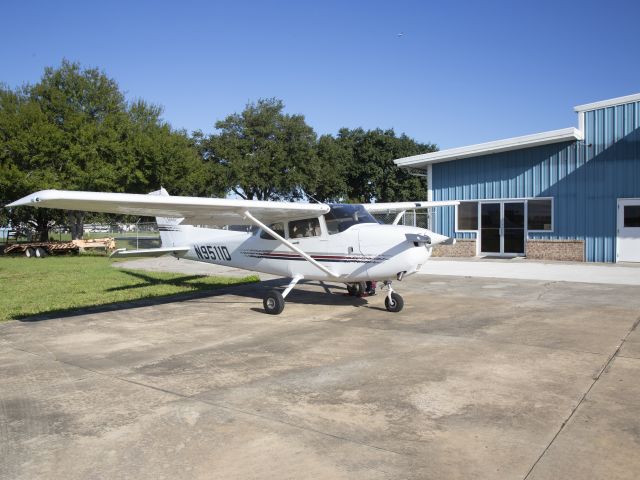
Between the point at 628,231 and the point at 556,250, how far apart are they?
2.39 metres

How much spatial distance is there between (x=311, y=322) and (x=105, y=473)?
5.36 metres

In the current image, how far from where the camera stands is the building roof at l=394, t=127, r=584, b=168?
57.9 feet

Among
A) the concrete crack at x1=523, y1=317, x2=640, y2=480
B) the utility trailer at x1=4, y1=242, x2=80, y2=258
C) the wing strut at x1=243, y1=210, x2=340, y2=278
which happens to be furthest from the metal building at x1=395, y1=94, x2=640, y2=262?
the utility trailer at x1=4, y1=242, x2=80, y2=258

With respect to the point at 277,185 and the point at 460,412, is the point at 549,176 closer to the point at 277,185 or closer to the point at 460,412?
the point at 460,412

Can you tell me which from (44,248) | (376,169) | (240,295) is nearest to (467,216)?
(240,295)

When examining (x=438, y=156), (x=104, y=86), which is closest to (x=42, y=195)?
(x=438, y=156)

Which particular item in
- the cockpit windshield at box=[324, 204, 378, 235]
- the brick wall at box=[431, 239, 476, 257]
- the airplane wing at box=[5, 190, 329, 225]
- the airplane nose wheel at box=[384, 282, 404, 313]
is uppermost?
the airplane wing at box=[5, 190, 329, 225]

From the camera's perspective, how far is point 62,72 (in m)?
31.0

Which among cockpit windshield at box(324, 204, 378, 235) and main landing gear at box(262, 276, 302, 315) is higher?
cockpit windshield at box(324, 204, 378, 235)

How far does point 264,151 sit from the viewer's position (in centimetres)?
4075

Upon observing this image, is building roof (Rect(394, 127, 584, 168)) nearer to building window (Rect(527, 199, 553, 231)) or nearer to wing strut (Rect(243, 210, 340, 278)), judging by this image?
building window (Rect(527, 199, 553, 231))

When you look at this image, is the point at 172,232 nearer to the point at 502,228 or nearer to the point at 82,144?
the point at 502,228

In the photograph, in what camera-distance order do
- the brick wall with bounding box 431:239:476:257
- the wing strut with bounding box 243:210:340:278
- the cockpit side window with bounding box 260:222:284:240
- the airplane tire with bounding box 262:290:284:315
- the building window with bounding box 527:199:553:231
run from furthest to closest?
the brick wall with bounding box 431:239:476:257
the building window with bounding box 527:199:553:231
the cockpit side window with bounding box 260:222:284:240
the wing strut with bounding box 243:210:340:278
the airplane tire with bounding box 262:290:284:315

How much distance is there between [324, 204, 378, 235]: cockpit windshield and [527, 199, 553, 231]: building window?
11.7 m
